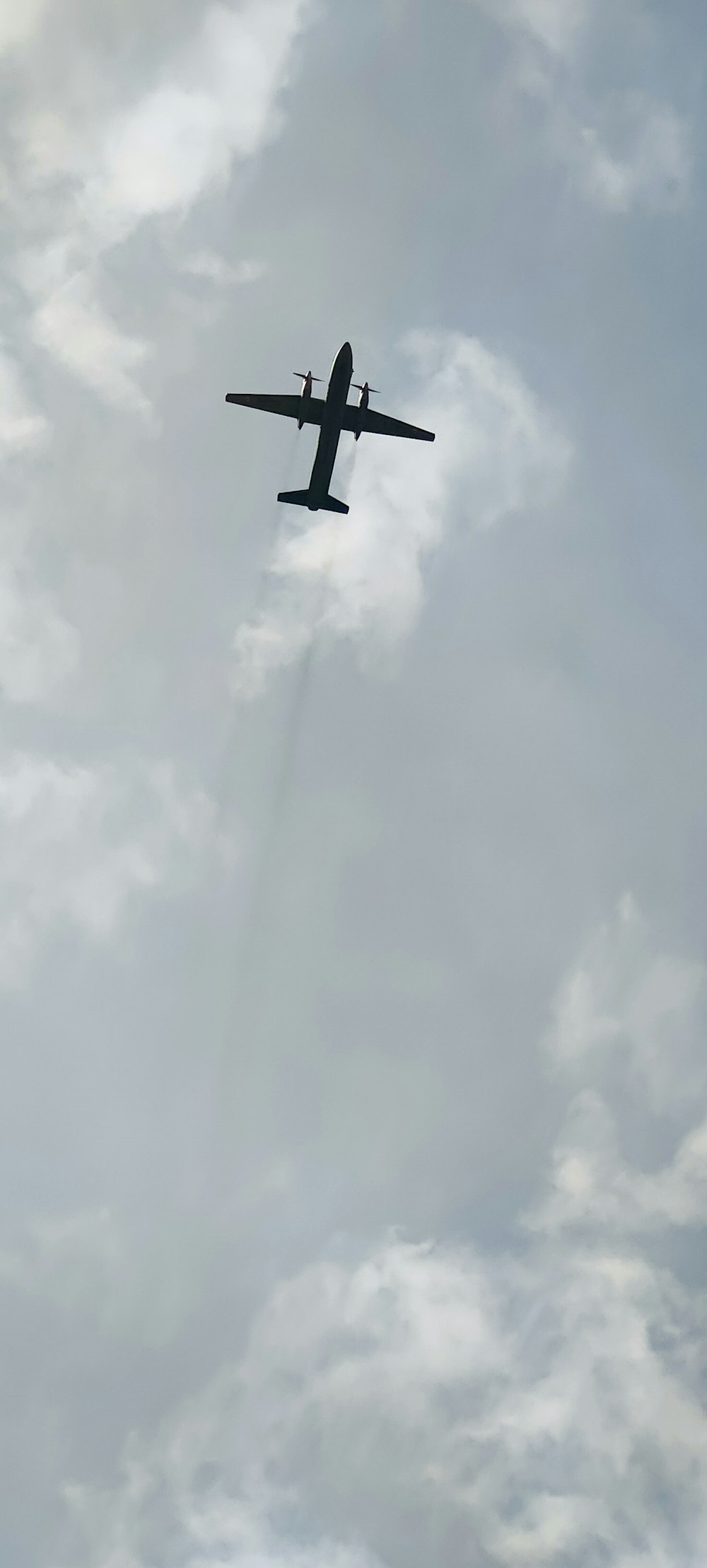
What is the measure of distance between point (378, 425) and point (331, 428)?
6286mm

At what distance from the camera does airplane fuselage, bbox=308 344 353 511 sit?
11188 centimetres

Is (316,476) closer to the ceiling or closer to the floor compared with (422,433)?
closer to the floor

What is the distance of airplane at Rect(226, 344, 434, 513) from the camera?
114m

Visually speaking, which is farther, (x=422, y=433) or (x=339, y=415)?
(x=422, y=433)

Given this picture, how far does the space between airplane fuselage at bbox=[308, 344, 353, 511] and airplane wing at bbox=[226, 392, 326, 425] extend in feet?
4.83

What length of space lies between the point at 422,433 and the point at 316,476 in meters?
12.2

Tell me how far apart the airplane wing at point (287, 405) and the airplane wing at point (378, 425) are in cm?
281

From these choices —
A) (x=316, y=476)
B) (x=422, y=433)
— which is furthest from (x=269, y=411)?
(x=422, y=433)

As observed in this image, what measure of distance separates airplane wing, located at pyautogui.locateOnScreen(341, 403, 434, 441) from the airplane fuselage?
135 centimetres

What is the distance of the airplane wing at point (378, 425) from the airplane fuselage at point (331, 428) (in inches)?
53.0

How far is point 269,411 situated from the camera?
12006cm

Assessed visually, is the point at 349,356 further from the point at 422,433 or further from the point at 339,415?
the point at 422,433

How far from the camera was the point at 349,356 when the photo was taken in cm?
11150

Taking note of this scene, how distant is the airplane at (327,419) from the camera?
375ft
